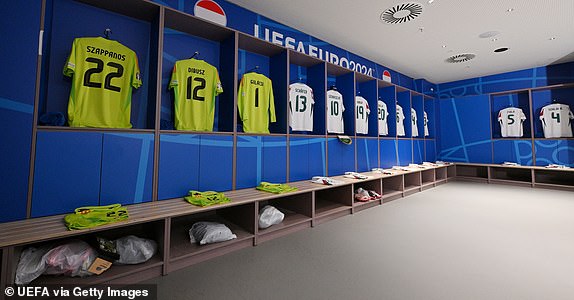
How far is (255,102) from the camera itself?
2873 mm

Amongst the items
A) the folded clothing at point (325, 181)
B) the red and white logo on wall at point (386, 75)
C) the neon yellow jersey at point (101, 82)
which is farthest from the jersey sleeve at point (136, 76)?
the red and white logo on wall at point (386, 75)

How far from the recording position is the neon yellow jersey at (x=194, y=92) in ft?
7.57

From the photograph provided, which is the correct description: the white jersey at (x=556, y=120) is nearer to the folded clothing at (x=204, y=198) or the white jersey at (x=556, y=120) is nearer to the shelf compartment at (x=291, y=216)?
the shelf compartment at (x=291, y=216)

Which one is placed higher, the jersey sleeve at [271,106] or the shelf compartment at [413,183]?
the jersey sleeve at [271,106]

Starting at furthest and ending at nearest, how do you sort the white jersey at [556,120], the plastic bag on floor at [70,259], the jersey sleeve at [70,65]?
the white jersey at [556,120] < the jersey sleeve at [70,65] < the plastic bag on floor at [70,259]

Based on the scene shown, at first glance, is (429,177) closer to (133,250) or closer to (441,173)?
(441,173)

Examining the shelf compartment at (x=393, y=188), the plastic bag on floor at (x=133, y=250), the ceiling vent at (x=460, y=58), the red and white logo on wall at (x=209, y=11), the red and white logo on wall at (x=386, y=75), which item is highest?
the ceiling vent at (x=460, y=58)

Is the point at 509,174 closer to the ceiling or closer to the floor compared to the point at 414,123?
closer to the floor

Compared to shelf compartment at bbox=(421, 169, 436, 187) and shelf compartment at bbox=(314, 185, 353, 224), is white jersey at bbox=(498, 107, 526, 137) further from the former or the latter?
shelf compartment at bbox=(314, 185, 353, 224)

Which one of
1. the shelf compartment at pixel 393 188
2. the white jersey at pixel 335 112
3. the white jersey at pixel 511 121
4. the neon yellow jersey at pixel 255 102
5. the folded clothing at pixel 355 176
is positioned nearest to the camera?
the neon yellow jersey at pixel 255 102

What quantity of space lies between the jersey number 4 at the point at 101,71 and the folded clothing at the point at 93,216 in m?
0.98

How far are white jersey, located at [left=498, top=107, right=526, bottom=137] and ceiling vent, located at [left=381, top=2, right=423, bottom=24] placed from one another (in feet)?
14.5

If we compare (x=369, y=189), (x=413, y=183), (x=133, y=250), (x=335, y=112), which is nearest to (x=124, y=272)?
(x=133, y=250)

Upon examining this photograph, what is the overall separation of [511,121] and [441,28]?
12.6ft
